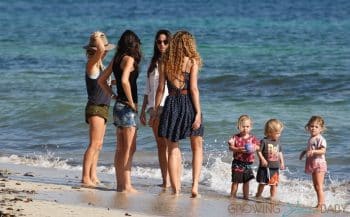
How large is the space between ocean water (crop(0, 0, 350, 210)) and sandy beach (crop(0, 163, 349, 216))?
867mm

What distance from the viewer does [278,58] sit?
2653 cm

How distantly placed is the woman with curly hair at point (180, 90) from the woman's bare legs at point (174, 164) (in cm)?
4

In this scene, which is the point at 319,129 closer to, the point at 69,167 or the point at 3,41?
the point at 69,167

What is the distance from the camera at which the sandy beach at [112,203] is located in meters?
7.82

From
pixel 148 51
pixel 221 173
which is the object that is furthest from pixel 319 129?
pixel 148 51

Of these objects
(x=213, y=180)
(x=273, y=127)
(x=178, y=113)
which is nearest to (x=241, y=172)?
(x=273, y=127)

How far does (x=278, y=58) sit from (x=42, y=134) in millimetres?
13176

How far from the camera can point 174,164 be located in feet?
29.5

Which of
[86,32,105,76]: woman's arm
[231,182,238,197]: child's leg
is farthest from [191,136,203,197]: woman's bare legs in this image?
[86,32,105,76]: woman's arm

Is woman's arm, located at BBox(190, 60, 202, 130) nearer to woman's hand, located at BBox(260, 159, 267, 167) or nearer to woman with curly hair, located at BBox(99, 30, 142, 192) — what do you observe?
woman with curly hair, located at BBox(99, 30, 142, 192)

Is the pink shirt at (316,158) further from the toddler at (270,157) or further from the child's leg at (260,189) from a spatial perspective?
the child's leg at (260,189)

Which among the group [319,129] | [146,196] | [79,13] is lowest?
[146,196]

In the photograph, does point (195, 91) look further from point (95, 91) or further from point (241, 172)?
point (95, 91)

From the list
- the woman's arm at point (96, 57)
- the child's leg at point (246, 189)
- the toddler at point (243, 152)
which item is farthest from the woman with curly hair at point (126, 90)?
the child's leg at point (246, 189)
